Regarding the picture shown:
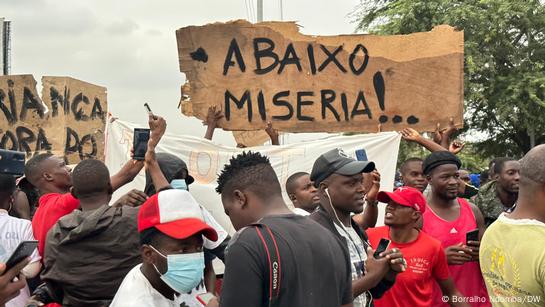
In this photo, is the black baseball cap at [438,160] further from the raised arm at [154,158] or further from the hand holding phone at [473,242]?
the raised arm at [154,158]

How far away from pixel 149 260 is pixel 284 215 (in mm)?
637

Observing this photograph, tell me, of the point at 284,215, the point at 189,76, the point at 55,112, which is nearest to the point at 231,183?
the point at 284,215

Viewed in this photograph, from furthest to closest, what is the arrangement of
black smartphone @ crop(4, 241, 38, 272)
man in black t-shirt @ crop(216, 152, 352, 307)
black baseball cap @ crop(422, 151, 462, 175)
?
black baseball cap @ crop(422, 151, 462, 175) → black smartphone @ crop(4, 241, 38, 272) → man in black t-shirt @ crop(216, 152, 352, 307)

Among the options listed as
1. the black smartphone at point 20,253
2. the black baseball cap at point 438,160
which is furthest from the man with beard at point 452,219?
the black smartphone at point 20,253

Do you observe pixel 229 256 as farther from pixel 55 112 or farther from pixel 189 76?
pixel 55 112

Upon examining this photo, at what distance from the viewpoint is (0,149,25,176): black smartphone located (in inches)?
157

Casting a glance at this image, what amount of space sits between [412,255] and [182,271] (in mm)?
2233

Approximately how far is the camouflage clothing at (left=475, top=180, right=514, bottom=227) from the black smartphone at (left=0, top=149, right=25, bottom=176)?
3935 mm

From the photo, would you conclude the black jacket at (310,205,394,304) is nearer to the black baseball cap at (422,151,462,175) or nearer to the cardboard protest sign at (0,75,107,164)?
the black baseball cap at (422,151,462,175)

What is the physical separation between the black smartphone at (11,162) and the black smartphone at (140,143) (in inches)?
32.3

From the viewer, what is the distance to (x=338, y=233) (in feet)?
12.8

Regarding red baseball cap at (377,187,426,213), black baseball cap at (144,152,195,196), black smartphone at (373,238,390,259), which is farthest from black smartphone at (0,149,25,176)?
red baseball cap at (377,187,426,213)

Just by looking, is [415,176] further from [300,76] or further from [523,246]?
[523,246]

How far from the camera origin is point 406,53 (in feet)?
21.7
